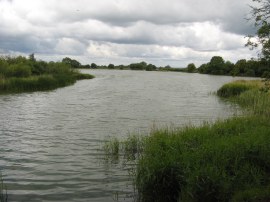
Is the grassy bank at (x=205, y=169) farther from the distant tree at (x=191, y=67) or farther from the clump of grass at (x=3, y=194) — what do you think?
the distant tree at (x=191, y=67)

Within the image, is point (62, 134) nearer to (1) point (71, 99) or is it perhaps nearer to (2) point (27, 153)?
(2) point (27, 153)

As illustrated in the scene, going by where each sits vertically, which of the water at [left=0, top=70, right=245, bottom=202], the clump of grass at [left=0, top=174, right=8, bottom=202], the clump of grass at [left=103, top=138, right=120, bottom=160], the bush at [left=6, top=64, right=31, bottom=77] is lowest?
the water at [left=0, top=70, right=245, bottom=202]

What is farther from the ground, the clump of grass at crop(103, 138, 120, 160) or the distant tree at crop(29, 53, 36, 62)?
the distant tree at crop(29, 53, 36, 62)

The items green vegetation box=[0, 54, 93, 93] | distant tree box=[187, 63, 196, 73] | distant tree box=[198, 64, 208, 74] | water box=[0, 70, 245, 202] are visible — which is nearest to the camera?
water box=[0, 70, 245, 202]

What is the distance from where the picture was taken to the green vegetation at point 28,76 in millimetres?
46969

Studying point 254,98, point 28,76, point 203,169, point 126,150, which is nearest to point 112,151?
point 126,150

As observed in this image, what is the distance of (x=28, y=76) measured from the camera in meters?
54.1

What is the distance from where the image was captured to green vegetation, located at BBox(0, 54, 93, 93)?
4697cm

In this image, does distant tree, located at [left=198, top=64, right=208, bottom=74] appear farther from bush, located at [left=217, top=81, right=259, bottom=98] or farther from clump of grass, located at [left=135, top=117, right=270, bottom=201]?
clump of grass, located at [left=135, top=117, right=270, bottom=201]

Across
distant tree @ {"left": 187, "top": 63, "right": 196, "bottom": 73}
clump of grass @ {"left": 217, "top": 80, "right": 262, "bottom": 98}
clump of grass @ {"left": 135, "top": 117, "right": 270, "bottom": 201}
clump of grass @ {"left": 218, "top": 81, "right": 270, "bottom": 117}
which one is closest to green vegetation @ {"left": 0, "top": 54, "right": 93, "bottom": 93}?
clump of grass @ {"left": 217, "top": 80, "right": 262, "bottom": 98}

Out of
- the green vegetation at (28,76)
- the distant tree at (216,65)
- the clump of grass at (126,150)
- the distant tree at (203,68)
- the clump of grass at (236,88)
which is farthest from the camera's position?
the distant tree at (203,68)

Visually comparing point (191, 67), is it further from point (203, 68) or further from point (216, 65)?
point (216, 65)

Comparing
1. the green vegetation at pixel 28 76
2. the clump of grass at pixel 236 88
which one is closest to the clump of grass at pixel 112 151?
the clump of grass at pixel 236 88

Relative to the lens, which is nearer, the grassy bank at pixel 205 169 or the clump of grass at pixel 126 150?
the grassy bank at pixel 205 169
